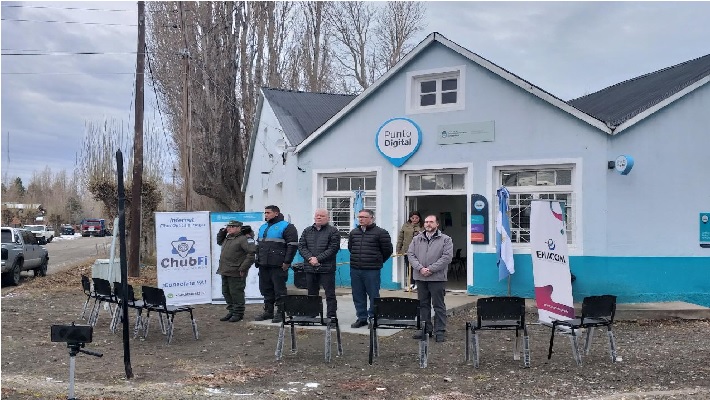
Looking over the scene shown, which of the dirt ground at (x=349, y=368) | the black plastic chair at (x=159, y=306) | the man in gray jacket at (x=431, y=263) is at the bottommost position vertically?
the dirt ground at (x=349, y=368)

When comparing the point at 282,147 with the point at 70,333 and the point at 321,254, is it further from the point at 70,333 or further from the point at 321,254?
the point at 70,333

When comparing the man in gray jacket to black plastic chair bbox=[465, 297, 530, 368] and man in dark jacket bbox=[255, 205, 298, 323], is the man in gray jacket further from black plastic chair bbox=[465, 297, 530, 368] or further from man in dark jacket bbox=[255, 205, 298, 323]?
man in dark jacket bbox=[255, 205, 298, 323]

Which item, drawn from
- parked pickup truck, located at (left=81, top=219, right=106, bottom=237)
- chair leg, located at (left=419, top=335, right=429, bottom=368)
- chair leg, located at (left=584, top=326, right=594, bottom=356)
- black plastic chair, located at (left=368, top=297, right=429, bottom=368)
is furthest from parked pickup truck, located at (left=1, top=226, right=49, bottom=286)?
parked pickup truck, located at (left=81, top=219, right=106, bottom=237)

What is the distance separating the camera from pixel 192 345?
29.7ft

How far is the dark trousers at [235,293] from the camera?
10731 mm

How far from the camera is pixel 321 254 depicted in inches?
364

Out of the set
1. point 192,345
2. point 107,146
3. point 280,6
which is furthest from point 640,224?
point 107,146

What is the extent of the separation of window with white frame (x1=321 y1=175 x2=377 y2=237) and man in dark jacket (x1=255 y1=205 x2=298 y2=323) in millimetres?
4234

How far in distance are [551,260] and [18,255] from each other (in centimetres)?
1545

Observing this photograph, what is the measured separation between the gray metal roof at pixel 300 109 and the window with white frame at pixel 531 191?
203 inches

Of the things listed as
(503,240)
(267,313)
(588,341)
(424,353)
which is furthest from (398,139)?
(424,353)

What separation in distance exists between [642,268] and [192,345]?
26.1 ft

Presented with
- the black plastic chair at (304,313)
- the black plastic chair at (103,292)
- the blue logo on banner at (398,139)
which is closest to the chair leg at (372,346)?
the black plastic chair at (304,313)

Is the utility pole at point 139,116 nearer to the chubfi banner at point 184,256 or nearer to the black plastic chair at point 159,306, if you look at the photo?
the chubfi banner at point 184,256
